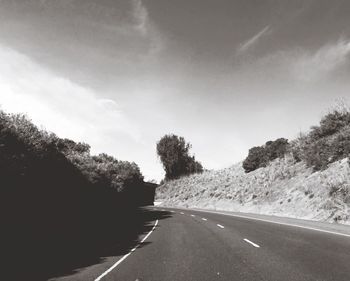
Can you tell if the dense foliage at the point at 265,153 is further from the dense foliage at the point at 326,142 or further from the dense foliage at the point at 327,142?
the dense foliage at the point at 327,142

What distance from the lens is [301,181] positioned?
3188cm

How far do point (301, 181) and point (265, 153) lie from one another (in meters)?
22.3

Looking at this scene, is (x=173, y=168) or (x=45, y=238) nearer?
(x=45, y=238)

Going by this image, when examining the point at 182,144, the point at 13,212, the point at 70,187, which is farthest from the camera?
the point at 182,144

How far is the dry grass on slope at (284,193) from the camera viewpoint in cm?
2225

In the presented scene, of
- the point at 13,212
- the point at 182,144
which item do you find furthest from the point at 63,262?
the point at 182,144

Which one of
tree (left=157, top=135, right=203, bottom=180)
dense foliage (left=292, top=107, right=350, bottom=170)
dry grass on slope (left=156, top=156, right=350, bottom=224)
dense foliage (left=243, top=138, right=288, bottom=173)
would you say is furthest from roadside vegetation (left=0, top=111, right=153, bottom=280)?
tree (left=157, top=135, right=203, bottom=180)

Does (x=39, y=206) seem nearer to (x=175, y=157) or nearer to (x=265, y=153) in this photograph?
(x=265, y=153)

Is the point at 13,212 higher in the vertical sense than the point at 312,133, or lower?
lower

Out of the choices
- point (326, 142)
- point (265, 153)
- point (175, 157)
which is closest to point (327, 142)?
point (326, 142)

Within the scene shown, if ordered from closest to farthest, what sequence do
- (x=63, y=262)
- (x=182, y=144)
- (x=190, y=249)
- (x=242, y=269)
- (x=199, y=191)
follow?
(x=242, y=269) < (x=63, y=262) < (x=190, y=249) < (x=199, y=191) < (x=182, y=144)

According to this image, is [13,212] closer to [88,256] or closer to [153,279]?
[88,256]

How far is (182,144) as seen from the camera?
241 feet

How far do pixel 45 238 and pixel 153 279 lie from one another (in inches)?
333
